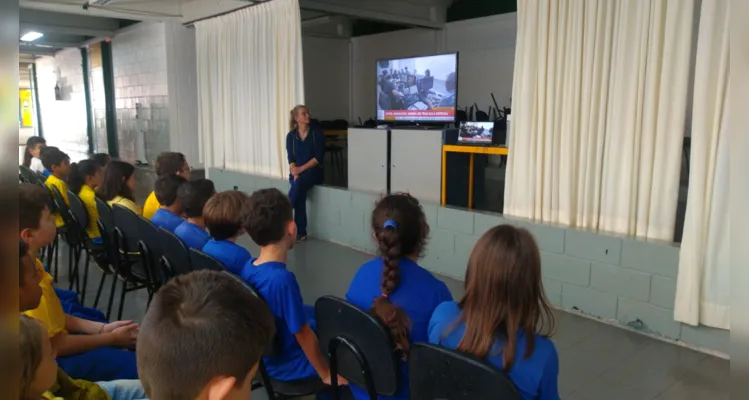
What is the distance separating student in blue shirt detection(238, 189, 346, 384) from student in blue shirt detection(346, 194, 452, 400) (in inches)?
7.1

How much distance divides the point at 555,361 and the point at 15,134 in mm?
1217

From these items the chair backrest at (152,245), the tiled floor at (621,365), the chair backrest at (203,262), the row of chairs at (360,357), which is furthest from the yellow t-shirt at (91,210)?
the chair backrest at (203,262)

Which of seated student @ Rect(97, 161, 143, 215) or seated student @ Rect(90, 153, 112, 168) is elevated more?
seated student @ Rect(90, 153, 112, 168)

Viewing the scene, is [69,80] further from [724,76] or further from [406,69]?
[724,76]

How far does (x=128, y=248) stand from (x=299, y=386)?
1.62m

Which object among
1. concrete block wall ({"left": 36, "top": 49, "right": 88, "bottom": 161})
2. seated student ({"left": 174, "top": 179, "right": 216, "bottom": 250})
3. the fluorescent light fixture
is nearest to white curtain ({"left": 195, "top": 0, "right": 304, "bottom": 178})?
seated student ({"left": 174, "top": 179, "right": 216, "bottom": 250})

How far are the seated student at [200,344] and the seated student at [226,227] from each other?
130 cm

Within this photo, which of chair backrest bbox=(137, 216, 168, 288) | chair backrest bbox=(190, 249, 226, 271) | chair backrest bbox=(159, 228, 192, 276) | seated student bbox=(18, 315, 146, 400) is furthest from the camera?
chair backrest bbox=(137, 216, 168, 288)

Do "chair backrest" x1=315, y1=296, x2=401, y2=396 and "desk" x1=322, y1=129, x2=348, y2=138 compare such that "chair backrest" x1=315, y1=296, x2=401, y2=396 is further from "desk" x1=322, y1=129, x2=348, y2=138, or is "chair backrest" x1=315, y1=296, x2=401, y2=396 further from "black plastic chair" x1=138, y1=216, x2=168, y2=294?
"desk" x1=322, y1=129, x2=348, y2=138

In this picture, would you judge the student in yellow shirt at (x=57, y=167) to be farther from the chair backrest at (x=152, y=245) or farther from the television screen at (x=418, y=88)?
the television screen at (x=418, y=88)

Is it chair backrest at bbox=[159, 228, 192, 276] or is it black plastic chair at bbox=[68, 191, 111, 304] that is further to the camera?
black plastic chair at bbox=[68, 191, 111, 304]

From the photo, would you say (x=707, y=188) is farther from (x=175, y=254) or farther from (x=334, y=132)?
(x=334, y=132)

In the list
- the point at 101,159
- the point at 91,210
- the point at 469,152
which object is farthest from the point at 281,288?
the point at 101,159

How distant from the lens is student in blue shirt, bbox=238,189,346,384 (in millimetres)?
1731
